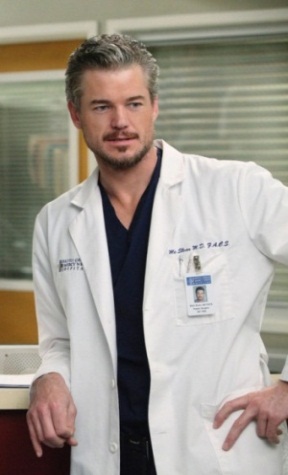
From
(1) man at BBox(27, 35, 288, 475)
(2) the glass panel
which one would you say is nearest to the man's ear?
(1) man at BBox(27, 35, 288, 475)

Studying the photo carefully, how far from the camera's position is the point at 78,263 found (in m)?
1.40

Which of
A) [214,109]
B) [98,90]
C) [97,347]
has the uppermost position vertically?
[214,109]

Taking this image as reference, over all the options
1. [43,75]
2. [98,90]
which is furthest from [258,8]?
[98,90]

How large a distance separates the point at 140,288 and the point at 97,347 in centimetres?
15

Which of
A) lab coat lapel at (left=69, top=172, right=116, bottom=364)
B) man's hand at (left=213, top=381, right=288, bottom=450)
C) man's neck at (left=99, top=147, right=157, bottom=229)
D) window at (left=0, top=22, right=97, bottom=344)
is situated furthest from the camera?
window at (left=0, top=22, right=97, bottom=344)

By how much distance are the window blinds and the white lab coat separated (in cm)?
188

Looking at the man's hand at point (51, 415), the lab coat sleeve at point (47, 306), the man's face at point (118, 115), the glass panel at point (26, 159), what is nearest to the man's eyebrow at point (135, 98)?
the man's face at point (118, 115)

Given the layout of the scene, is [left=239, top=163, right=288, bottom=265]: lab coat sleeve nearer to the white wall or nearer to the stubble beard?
the stubble beard

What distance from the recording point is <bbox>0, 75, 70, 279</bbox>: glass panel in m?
3.44

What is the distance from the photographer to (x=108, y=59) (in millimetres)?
1336

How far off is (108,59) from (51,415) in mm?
719

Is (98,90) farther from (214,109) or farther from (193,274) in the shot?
(214,109)

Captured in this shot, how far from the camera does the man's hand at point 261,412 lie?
3.97 feet

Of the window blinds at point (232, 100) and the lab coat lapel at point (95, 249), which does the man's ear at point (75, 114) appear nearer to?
the lab coat lapel at point (95, 249)
